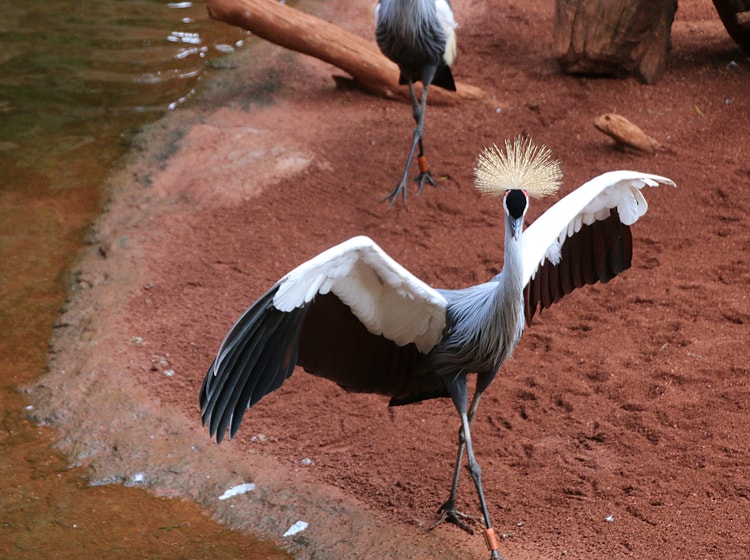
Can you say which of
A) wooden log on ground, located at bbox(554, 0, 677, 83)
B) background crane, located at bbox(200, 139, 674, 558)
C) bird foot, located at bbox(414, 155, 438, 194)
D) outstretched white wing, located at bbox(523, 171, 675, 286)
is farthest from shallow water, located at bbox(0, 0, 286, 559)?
wooden log on ground, located at bbox(554, 0, 677, 83)

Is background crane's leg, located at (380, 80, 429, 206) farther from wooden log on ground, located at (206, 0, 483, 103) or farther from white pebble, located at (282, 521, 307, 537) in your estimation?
white pebble, located at (282, 521, 307, 537)

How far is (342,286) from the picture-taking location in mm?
3225

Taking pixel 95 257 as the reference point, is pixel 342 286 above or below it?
above

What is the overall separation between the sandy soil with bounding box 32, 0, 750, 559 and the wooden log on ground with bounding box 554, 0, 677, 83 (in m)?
0.17

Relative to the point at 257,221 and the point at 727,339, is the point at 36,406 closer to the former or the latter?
the point at 257,221

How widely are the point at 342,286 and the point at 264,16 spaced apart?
179 inches

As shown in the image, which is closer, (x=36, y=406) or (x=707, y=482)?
(x=707, y=482)

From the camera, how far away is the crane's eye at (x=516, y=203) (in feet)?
10.1

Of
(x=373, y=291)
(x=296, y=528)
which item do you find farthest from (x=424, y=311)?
(x=296, y=528)

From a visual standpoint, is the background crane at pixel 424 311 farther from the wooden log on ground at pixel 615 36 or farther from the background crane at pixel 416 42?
the wooden log on ground at pixel 615 36

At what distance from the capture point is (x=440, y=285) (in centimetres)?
523

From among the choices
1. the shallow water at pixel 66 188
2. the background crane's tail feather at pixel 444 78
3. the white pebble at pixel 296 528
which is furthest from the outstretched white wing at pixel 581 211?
the background crane's tail feather at pixel 444 78

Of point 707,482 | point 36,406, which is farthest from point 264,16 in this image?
point 707,482

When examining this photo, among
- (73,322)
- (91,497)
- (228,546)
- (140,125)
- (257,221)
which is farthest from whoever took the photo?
(140,125)
